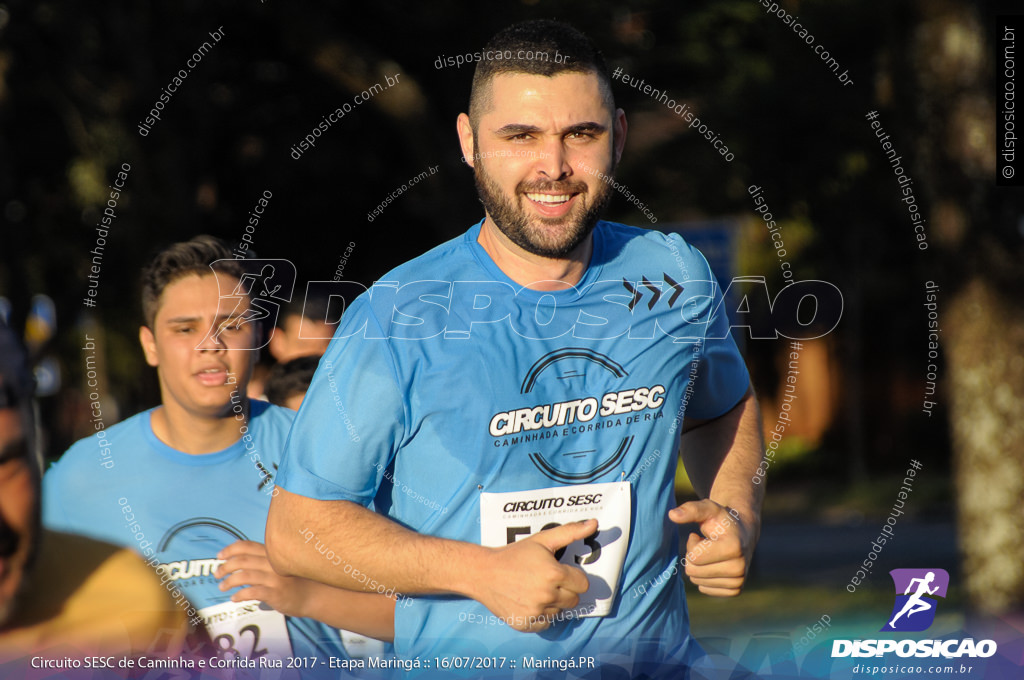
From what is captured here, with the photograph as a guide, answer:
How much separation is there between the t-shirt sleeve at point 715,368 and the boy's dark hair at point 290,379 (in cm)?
137

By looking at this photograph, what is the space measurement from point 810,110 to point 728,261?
126 inches

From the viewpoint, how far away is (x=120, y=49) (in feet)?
24.7

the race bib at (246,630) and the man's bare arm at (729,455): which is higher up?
the man's bare arm at (729,455)

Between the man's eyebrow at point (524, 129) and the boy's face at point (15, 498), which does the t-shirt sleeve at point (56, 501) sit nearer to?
the boy's face at point (15, 498)

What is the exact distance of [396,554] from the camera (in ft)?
7.52

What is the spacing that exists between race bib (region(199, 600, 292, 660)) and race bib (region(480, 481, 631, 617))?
859 millimetres

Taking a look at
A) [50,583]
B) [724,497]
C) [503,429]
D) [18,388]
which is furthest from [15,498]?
[724,497]

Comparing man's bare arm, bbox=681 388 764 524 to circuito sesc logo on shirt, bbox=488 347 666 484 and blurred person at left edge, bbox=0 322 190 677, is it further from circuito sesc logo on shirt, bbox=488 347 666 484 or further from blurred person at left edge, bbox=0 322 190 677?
blurred person at left edge, bbox=0 322 190 677

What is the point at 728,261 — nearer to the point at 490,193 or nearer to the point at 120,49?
the point at 120,49

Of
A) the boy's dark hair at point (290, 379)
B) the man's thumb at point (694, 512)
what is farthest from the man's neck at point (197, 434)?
the man's thumb at point (694, 512)

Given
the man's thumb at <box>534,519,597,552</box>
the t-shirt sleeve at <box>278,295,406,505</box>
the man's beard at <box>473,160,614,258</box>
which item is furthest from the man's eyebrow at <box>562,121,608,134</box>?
the man's thumb at <box>534,519,597,552</box>

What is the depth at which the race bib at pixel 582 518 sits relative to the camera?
7.88 ft

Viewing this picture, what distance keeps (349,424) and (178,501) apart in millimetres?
1029

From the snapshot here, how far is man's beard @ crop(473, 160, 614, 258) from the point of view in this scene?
2494 millimetres
